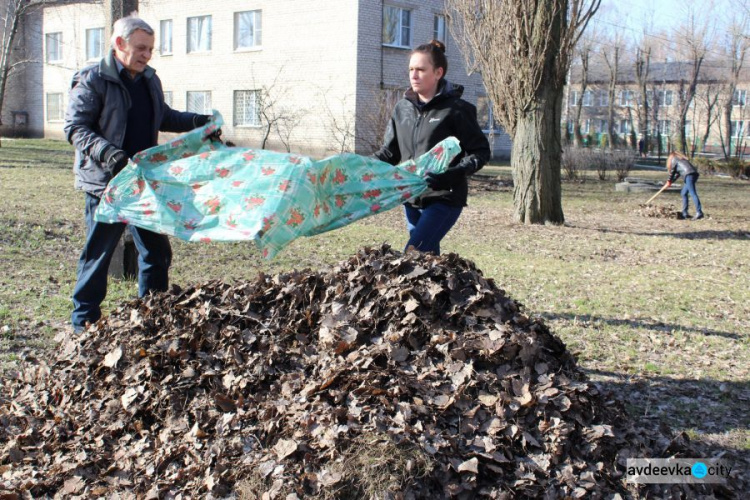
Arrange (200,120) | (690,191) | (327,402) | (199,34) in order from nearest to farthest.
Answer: (327,402), (200,120), (690,191), (199,34)

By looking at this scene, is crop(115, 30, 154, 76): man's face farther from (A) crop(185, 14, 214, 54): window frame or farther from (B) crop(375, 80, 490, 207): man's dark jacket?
(A) crop(185, 14, 214, 54): window frame

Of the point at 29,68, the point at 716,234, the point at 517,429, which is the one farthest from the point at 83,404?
the point at 29,68

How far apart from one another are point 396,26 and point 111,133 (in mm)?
23188

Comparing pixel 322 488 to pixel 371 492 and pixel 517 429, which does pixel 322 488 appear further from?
pixel 517 429

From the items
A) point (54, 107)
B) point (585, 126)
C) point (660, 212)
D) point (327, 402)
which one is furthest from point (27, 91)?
point (585, 126)

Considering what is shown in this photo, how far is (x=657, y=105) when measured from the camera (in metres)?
52.8

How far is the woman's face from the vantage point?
4.75 metres

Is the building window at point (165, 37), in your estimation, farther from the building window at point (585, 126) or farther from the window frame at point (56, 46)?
the building window at point (585, 126)

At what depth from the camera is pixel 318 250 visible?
950 centimetres

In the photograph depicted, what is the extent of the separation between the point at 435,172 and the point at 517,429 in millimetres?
2066

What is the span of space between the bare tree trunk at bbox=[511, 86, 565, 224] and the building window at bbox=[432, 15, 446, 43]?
53.6 ft

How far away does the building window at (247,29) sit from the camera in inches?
1122

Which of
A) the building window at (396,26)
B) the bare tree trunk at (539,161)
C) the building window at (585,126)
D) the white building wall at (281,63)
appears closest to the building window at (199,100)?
the white building wall at (281,63)

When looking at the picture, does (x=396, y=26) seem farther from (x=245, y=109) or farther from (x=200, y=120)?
(x=200, y=120)
